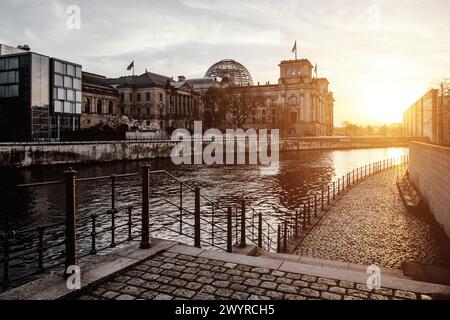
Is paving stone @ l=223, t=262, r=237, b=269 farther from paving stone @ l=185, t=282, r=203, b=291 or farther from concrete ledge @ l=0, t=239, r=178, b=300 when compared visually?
concrete ledge @ l=0, t=239, r=178, b=300

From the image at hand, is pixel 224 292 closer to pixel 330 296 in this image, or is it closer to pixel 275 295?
pixel 275 295

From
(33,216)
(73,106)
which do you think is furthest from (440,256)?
(73,106)

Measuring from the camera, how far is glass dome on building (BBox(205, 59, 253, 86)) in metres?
133

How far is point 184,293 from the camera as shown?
213 inches

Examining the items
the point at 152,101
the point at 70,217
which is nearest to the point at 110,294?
the point at 70,217

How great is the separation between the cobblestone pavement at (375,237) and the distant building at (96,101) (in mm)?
69450

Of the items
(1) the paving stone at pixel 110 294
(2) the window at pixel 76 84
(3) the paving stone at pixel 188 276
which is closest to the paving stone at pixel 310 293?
(3) the paving stone at pixel 188 276

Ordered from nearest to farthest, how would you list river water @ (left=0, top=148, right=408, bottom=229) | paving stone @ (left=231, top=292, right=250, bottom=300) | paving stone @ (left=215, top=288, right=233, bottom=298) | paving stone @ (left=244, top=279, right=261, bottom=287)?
paving stone @ (left=231, top=292, right=250, bottom=300)
paving stone @ (left=215, top=288, right=233, bottom=298)
paving stone @ (left=244, top=279, right=261, bottom=287)
river water @ (left=0, top=148, right=408, bottom=229)

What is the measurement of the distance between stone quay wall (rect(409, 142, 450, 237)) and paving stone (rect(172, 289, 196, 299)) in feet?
42.1

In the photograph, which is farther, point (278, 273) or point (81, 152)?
point (81, 152)

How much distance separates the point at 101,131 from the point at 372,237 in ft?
159

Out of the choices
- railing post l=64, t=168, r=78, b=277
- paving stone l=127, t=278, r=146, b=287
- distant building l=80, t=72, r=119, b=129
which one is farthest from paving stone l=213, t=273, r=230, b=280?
distant building l=80, t=72, r=119, b=129

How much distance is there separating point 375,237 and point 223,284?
1123 centimetres

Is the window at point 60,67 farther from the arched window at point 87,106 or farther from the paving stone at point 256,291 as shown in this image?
the paving stone at point 256,291
